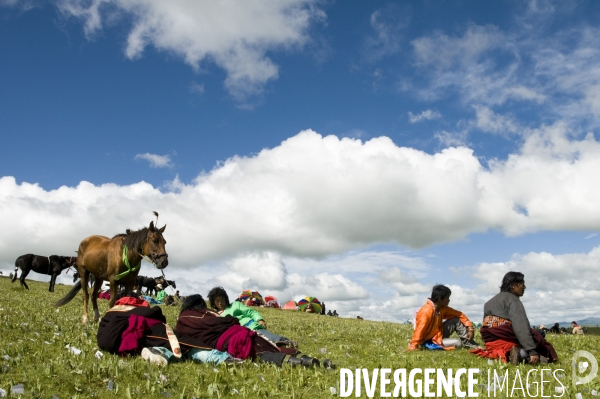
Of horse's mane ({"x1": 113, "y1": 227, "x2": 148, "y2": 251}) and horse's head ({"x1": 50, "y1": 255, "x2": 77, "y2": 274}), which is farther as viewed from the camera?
horse's head ({"x1": 50, "y1": 255, "x2": 77, "y2": 274})

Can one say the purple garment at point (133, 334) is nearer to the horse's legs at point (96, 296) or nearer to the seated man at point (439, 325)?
the seated man at point (439, 325)

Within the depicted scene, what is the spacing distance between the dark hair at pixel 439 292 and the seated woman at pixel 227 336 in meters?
4.47

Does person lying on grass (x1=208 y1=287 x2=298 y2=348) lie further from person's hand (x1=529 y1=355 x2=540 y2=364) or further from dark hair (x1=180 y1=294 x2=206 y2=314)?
person's hand (x1=529 y1=355 x2=540 y2=364)

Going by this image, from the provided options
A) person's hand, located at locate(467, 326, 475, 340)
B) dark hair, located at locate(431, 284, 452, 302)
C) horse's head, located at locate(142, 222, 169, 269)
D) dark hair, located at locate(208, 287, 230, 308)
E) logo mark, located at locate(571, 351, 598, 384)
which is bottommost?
logo mark, located at locate(571, 351, 598, 384)

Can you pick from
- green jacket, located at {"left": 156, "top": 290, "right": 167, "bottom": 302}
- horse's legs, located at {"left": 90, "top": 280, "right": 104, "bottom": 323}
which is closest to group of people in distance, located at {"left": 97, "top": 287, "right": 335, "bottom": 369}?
horse's legs, located at {"left": 90, "top": 280, "right": 104, "bottom": 323}

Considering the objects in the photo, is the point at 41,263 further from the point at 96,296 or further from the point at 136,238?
the point at 136,238

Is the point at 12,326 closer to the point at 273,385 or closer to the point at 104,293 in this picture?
the point at 273,385

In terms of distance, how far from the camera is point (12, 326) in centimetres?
1354

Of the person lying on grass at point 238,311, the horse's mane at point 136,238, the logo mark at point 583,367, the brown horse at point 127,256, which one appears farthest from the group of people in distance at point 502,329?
the horse's mane at point 136,238

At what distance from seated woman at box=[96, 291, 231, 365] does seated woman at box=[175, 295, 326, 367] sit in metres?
0.21

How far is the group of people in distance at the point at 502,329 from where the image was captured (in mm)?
11023

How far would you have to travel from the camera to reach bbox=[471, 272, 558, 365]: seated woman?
1096 cm

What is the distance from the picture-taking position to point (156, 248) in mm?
16828

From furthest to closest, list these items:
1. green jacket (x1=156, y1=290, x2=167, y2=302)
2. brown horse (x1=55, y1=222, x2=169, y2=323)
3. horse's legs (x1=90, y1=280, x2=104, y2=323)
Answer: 1. green jacket (x1=156, y1=290, x2=167, y2=302)
2. horse's legs (x1=90, y1=280, x2=104, y2=323)
3. brown horse (x1=55, y1=222, x2=169, y2=323)
